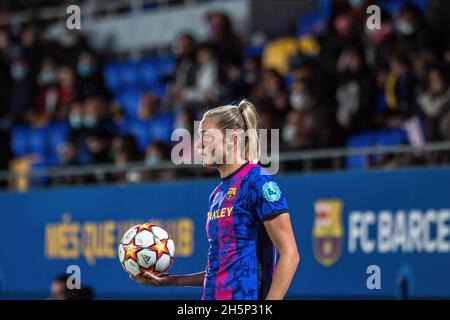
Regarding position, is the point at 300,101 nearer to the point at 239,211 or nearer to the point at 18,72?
the point at 18,72

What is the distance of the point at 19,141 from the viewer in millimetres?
17719

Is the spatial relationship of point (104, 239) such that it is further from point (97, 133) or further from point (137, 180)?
point (97, 133)

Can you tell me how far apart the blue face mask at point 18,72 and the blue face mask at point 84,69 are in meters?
1.13

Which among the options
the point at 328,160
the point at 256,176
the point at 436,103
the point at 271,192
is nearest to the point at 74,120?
the point at 328,160

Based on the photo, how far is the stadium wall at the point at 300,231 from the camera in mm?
10664

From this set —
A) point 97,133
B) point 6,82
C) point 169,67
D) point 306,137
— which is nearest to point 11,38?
point 6,82

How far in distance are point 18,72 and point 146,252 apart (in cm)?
1337

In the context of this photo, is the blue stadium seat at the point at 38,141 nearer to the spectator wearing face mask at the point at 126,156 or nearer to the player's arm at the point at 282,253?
the spectator wearing face mask at the point at 126,156

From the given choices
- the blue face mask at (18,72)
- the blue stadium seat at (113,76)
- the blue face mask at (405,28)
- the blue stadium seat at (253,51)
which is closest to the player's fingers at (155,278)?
the blue face mask at (405,28)

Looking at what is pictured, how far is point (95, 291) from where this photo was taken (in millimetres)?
13875

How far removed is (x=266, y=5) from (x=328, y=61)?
3996 mm

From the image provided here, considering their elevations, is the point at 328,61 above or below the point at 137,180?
above
